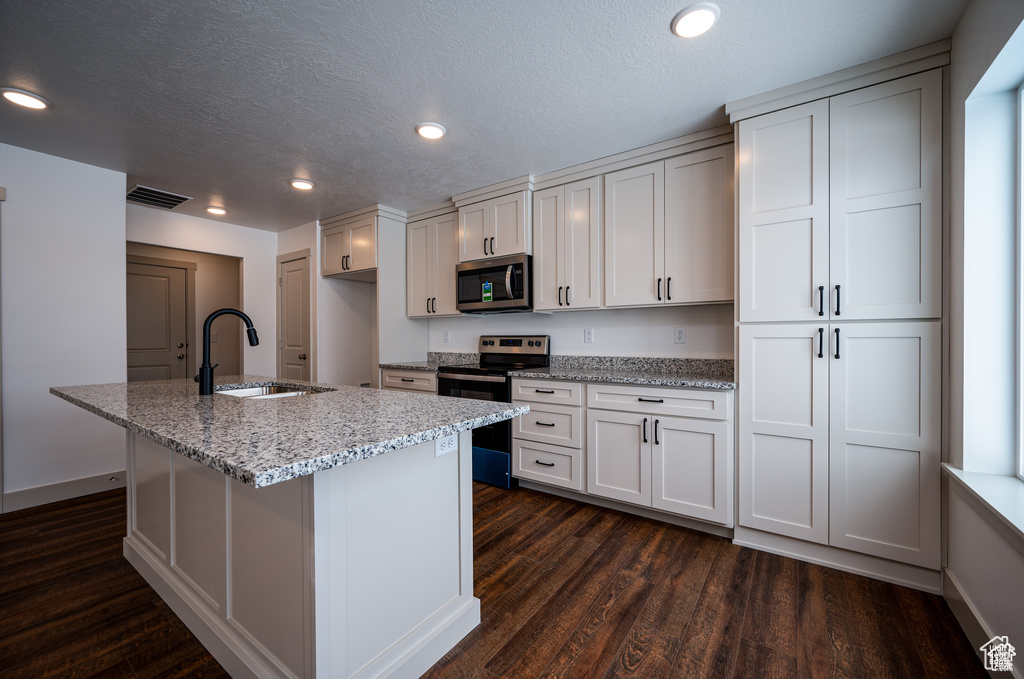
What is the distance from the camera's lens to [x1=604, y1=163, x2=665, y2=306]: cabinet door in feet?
9.13

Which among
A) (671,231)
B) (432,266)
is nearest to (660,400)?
(671,231)

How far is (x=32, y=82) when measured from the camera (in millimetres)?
2039

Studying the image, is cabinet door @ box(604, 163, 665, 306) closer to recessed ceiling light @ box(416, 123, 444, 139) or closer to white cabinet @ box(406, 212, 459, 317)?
recessed ceiling light @ box(416, 123, 444, 139)

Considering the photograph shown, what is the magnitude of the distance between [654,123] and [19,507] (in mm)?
4755

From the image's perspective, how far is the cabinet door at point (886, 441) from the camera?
1.85m

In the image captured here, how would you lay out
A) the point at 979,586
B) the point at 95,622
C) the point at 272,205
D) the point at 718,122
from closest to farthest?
the point at 979,586 → the point at 95,622 → the point at 718,122 → the point at 272,205

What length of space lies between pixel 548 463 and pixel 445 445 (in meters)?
1.68

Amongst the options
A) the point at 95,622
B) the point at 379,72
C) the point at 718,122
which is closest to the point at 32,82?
the point at 379,72

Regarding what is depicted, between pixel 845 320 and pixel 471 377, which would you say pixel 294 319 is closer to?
pixel 471 377

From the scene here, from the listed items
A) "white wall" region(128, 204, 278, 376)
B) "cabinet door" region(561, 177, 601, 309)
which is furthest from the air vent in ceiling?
"cabinet door" region(561, 177, 601, 309)

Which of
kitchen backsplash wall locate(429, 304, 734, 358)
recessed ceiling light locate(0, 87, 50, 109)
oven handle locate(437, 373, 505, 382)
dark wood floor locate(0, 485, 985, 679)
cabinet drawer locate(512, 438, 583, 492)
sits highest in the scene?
recessed ceiling light locate(0, 87, 50, 109)

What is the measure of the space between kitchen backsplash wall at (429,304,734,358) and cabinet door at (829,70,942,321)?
2.76 ft

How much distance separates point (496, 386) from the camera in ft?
10.6

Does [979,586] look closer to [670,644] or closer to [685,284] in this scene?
[670,644]
